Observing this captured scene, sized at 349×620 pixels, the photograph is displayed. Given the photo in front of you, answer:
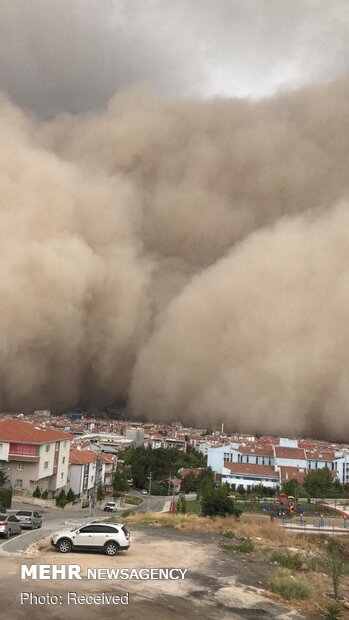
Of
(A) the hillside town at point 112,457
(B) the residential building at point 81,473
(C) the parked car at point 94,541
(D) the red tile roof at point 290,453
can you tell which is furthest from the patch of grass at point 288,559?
(D) the red tile roof at point 290,453

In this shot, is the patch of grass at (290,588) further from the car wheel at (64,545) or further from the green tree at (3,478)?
the green tree at (3,478)

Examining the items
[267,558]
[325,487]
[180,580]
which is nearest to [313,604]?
[180,580]

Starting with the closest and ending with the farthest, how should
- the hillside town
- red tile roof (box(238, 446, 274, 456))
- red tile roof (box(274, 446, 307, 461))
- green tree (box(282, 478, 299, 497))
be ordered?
the hillside town → green tree (box(282, 478, 299, 497)) → red tile roof (box(274, 446, 307, 461)) → red tile roof (box(238, 446, 274, 456))

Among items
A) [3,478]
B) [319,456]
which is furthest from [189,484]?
[3,478]

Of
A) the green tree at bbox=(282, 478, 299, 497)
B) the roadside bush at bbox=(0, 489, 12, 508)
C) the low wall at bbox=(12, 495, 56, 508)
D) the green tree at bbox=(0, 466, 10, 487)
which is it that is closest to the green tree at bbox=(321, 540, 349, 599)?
the roadside bush at bbox=(0, 489, 12, 508)

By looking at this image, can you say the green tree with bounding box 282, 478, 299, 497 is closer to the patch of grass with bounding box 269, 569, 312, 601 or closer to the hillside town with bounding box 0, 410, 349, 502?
the hillside town with bounding box 0, 410, 349, 502

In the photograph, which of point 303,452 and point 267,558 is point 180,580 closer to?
point 267,558
